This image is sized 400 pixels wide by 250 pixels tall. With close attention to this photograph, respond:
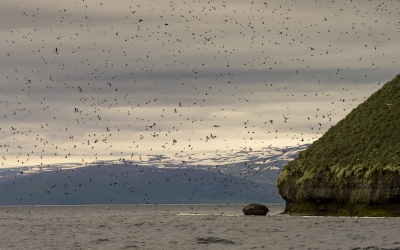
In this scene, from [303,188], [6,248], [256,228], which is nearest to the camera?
[6,248]

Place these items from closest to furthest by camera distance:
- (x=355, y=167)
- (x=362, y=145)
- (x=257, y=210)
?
(x=355, y=167) → (x=362, y=145) → (x=257, y=210)

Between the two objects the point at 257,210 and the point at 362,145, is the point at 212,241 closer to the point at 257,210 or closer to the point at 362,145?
the point at 362,145

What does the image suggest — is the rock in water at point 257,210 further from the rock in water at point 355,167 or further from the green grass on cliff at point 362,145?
the green grass on cliff at point 362,145

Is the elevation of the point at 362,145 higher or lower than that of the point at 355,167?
higher

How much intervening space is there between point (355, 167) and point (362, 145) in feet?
35.1

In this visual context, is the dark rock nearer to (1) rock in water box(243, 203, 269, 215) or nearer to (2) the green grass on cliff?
(2) the green grass on cliff

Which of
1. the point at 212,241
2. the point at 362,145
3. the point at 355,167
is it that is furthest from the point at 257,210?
the point at 212,241

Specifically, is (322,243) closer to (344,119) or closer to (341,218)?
(341,218)

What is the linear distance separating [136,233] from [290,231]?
22.1 meters

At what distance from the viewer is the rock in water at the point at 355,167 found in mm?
111688

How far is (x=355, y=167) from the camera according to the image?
119 m

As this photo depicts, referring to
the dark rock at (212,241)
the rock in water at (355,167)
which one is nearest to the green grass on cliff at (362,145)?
the rock in water at (355,167)

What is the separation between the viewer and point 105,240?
91.0 meters

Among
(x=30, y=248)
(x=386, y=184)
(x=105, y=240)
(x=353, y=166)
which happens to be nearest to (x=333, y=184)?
(x=353, y=166)
